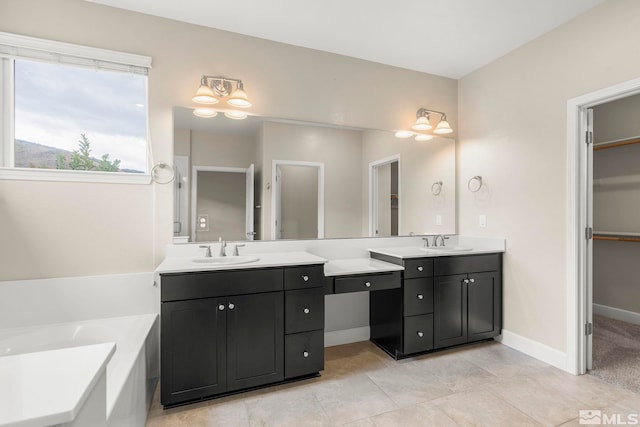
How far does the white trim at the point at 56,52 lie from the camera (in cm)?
202

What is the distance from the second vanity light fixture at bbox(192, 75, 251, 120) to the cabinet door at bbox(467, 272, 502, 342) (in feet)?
8.15

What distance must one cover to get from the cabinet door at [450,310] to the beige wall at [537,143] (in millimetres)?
508

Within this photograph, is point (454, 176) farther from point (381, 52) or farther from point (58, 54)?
point (58, 54)

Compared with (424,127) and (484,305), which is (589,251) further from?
(424,127)

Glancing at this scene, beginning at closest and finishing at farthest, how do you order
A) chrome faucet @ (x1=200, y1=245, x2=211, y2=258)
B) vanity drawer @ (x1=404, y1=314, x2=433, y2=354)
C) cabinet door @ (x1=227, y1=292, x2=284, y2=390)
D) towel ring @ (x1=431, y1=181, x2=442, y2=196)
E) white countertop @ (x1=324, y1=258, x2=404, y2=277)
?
cabinet door @ (x1=227, y1=292, x2=284, y2=390) → chrome faucet @ (x1=200, y1=245, x2=211, y2=258) → white countertop @ (x1=324, y1=258, x2=404, y2=277) → vanity drawer @ (x1=404, y1=314, x2=433, y2=354) → towel ring @ (x1=431, y1=181, x2=442, y2=196)

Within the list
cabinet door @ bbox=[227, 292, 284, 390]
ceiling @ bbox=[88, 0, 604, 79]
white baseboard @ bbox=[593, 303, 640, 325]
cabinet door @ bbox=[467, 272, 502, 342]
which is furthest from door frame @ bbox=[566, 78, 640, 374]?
cabinet door @ bbox=[227, 292, 284, 390]

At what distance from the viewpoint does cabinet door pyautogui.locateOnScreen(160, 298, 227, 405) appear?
1.88 meters

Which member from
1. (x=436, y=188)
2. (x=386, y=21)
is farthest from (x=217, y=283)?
(x=436, y=188)

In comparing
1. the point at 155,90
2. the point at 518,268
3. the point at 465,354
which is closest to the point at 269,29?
the point at 155,90

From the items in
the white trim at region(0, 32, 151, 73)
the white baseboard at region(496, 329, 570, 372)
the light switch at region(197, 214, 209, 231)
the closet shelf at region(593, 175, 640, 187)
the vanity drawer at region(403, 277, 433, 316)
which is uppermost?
the white trim at region(0, 32, 151, 73)

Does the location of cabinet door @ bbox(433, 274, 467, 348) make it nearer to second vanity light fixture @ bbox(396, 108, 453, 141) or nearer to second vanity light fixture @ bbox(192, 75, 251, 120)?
second vanity light fixture @ bbox(396, 108, 453, 141)

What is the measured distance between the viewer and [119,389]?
1.42 meters

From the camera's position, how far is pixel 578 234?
2354 millimetres

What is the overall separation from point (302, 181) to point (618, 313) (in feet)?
12.5
